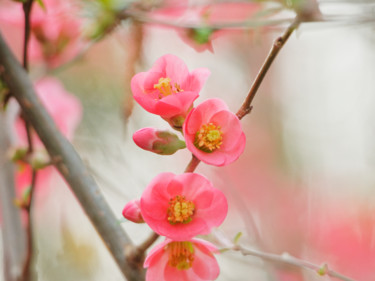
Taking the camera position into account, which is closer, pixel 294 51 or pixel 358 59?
pixel 358 59

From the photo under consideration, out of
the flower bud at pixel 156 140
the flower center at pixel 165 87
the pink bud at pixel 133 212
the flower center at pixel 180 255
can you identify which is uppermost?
the flower center at pixel 165 87

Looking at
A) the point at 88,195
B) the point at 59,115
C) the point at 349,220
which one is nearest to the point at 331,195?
the point at 349,220

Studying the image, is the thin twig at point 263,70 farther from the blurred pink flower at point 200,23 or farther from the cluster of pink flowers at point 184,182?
the blurred pink flower at point 200,23

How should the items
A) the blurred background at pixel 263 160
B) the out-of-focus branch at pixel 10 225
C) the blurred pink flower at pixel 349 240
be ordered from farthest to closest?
the blurred pink flower at pixel 349 240
the blurred background at pixel 263 160
the out-of-focus branch at pixel 10 225

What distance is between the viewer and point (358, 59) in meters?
1.20

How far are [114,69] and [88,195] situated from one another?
1005mm

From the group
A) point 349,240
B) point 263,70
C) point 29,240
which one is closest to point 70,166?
point 29,240

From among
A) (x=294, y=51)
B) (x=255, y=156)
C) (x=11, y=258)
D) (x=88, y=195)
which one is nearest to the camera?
(x=88, y=195)

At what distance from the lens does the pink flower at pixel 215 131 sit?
363 mm

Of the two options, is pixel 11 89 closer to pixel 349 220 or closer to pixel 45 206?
pixel 45 206

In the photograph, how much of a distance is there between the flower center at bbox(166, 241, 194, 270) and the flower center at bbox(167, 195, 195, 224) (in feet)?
0.12

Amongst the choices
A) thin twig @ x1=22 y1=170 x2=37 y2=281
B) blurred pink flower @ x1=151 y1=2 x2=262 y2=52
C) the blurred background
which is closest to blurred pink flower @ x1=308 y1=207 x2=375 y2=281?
the blurred background

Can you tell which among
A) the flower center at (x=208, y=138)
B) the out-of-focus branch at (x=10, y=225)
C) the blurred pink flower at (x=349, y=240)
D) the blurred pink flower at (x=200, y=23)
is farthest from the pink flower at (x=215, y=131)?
the blurred pink flower at (x=349, y=240)

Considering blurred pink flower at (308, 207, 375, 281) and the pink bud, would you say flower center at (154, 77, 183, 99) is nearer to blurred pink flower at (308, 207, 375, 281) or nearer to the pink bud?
the pink bud
